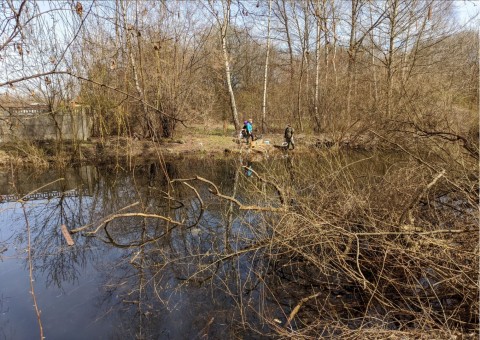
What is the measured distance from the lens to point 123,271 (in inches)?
229

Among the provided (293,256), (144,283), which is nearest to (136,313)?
(144,283)

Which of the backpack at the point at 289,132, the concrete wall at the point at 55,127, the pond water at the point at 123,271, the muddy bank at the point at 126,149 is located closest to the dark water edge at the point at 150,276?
the pond water at the point at 123,271

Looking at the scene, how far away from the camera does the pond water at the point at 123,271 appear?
4523mm

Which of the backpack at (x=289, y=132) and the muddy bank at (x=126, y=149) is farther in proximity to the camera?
the backpack at (x=289, y=132)

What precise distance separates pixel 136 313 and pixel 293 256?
252 cm

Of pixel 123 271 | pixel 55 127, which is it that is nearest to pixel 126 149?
pixel 55 127

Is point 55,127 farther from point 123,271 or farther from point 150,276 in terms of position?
point 150,276

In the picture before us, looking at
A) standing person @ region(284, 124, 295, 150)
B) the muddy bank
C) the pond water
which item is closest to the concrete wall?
the muddy bank

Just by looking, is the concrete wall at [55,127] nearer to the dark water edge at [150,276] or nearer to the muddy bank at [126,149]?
the muddy bank at [126,149]

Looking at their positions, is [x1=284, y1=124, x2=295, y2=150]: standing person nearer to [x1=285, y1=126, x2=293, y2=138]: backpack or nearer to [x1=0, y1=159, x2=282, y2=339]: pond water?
[x1=285, y1=126, x2=293, y2=138]: backpack

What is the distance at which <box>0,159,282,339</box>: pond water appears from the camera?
4523mm

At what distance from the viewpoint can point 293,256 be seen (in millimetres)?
5844

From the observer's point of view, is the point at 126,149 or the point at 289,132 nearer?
the point at 126,149

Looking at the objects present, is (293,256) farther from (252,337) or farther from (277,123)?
(277,123)
